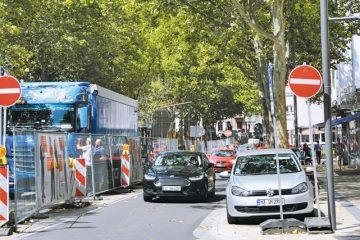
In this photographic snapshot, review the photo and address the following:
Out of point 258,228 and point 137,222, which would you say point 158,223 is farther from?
point 258,228

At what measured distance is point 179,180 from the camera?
57.9ft

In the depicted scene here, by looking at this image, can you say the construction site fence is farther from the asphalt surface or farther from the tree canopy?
the tree canopy

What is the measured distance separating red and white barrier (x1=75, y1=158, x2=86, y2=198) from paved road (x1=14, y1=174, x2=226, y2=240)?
95 centimetres

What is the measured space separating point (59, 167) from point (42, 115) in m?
4.22

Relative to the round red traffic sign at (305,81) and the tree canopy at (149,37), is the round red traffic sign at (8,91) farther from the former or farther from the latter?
the tree canopy at (149,37)

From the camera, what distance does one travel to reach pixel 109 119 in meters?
23.0

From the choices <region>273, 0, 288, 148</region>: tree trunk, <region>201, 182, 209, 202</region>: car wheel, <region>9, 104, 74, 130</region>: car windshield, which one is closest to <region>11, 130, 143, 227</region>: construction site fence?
<region>9, 104, 74, 130</region>: car windshield

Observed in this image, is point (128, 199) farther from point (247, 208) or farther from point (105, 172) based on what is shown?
point (247, 208)

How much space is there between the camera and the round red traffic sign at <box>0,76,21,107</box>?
1265 cm

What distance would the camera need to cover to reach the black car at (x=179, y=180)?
17.6 m

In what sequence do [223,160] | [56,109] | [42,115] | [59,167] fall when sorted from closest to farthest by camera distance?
[59,167] < [42,115] < [56,109] < [223,160]

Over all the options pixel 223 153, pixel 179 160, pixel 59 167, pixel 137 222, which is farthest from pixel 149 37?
pixel 137 222

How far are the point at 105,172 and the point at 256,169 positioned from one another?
757 centimetres

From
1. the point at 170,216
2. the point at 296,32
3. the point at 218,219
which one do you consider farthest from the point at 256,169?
the point at 296,32
